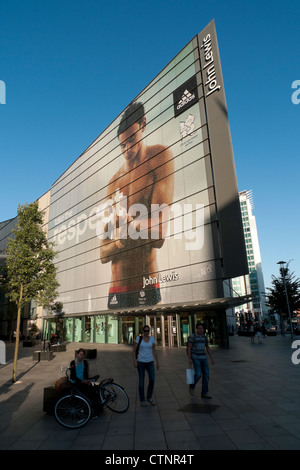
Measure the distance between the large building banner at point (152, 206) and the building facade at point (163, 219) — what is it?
0.11 meters

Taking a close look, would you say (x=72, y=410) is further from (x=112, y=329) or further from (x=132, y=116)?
(x=132, y=116)

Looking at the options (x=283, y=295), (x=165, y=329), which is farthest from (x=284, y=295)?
(x=165, y=329)

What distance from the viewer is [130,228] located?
3017cm

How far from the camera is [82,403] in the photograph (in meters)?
5.96

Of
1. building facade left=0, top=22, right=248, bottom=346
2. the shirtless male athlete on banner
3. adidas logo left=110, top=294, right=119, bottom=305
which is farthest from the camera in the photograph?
adidas logo left=110, top=294, right=119, bottom=305

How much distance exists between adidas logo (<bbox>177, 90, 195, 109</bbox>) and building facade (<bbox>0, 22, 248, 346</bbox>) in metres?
0.11

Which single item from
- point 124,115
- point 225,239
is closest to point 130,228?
point 225,239

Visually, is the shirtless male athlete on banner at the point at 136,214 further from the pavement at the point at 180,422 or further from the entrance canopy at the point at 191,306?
the pavement at the point at 180,422

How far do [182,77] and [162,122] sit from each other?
168 inches

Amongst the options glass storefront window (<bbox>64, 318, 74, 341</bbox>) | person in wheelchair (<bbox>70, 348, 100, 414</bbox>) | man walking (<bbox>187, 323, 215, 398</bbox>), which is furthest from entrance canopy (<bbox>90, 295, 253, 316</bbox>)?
person in wheelchair (<bbox>70, 348, 100, 414</bbox>)

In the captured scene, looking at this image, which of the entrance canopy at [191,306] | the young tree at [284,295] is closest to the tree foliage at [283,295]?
the young tree at [284,295]

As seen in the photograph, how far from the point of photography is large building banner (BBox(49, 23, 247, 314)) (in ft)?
75.8

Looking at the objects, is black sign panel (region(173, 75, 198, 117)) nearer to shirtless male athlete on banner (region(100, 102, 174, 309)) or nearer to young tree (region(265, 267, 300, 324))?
shirtless male athlete on banner (region(100, 102, 174, 309))

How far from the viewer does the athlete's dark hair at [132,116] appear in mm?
31931
